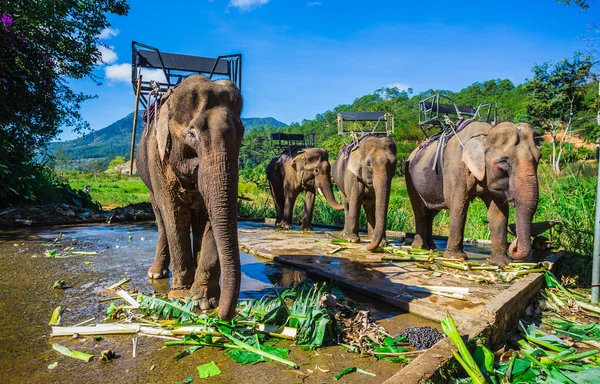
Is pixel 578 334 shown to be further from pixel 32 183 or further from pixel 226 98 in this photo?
pixel 32 183

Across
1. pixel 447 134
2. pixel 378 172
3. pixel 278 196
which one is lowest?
pixel 278 196

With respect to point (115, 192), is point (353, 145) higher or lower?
higher

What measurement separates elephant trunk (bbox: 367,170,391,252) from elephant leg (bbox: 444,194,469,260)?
1.21 m

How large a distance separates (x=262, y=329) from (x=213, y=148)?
1743 millimetres

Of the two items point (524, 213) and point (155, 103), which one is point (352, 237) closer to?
point (524, 213)

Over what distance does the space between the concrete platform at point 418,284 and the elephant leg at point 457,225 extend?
0.78 metres

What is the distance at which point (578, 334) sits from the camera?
412 centimetres

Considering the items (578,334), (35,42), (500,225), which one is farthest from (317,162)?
(35,42)

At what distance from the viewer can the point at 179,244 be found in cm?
491

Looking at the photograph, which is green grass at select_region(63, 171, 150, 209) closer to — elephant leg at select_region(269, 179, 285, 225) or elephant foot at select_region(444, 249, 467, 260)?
elephant leg at select_region(269, 179, 285, 225)

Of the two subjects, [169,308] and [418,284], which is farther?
[418,284]

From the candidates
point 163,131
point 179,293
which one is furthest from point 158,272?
point 163,131

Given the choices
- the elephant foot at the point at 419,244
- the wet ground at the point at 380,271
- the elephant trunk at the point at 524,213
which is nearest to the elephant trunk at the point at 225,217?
the wet ground at the point at 380,271

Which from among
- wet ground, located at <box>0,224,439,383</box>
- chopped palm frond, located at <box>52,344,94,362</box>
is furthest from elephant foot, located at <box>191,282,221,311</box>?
chopped palm frond, located at <box>52,344,94,362</box>
